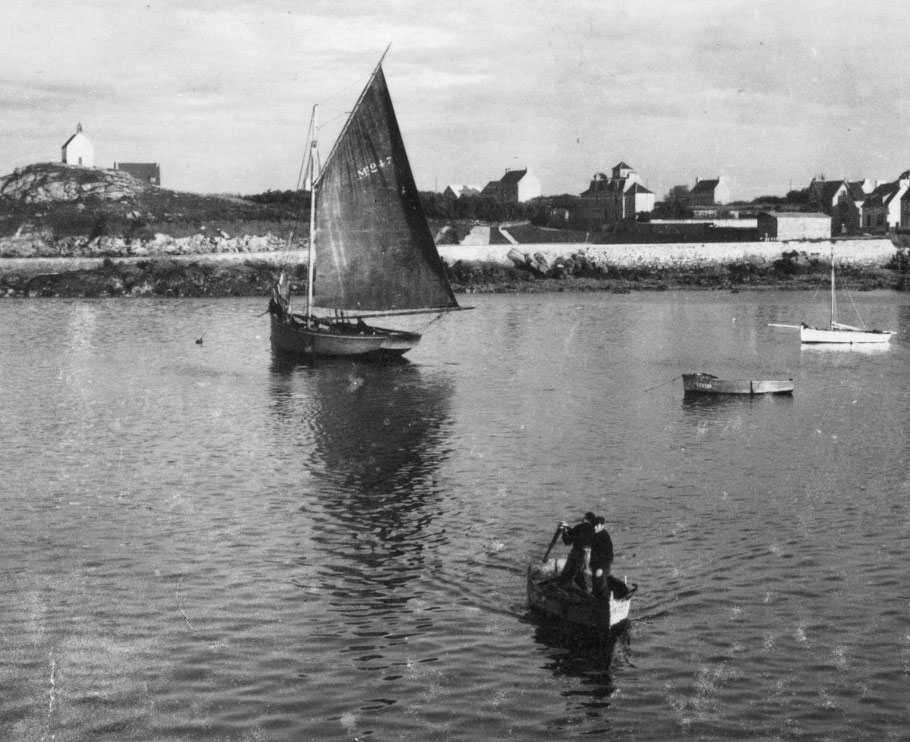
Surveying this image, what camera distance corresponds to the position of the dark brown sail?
6538 cm

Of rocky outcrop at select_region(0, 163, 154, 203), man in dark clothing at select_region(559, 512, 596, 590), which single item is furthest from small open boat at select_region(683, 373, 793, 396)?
rocky outcrop at select_region(0, 163, 154, 203)

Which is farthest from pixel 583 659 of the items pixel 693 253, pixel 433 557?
pixel 693 253

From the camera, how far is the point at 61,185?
192 meters

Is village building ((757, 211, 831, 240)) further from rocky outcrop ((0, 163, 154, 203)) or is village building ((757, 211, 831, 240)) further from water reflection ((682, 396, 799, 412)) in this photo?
water reflection ((682, 396, 799, 412))

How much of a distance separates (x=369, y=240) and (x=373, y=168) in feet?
14.1

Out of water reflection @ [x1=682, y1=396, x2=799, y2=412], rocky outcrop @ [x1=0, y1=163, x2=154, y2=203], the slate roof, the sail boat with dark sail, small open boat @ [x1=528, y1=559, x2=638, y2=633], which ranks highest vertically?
rocky outcrop @ [x1=0, y1=163, x2=154, y2=203]

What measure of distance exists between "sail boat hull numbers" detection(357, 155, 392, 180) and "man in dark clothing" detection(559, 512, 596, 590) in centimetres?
4508

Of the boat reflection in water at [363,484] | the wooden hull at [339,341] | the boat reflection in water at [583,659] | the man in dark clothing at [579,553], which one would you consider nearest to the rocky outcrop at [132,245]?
the wooden hull at [339,341]

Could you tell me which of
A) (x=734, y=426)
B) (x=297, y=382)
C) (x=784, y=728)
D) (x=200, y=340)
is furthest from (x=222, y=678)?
(x=200, y=340)

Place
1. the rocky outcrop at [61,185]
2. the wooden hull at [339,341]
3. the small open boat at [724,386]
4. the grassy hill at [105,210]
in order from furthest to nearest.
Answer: the rocky outcrop at [61,185]
the grassy hill at [105,210]
the wooden hull at [339,341]
the small open boat at [724,386]

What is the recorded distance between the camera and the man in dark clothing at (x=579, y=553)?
23906mm

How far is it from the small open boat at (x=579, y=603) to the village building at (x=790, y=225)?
509ft

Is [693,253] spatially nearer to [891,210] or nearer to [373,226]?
[891,210]

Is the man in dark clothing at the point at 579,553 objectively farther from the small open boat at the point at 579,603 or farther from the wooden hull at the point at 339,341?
the wooden hull at the point at 339,341
